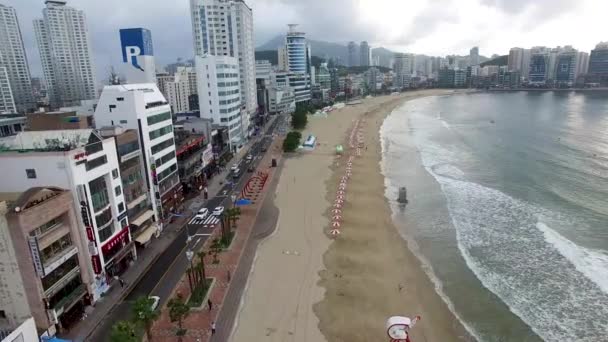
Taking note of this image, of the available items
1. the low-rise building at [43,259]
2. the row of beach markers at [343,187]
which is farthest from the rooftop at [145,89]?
the row of beach markers at [343,187]

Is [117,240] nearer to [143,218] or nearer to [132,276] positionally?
[132,276]

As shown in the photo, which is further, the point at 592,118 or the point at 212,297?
the point at 592,118

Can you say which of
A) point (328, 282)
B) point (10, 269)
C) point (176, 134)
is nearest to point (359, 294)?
point (328, 282)

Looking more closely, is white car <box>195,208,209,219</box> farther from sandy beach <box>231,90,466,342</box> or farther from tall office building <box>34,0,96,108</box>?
tall office building <box>34,0,96,108</box>

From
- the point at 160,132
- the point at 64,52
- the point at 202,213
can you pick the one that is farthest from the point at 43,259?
the point at 64,52

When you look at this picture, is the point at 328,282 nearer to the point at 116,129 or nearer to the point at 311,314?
the point at 311,314

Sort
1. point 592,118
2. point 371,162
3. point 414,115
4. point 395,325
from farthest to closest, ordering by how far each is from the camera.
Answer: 1. point 414,115
2. point 592,118
3. point 371,162
4. point 395,325
